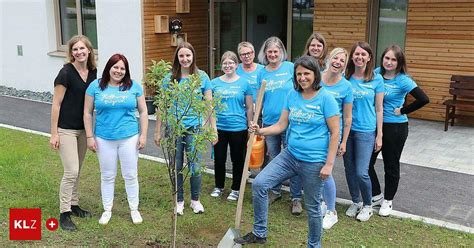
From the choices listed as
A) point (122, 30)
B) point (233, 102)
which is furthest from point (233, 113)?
point (122, 30)

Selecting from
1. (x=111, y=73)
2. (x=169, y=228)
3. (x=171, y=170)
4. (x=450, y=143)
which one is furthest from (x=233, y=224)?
(x=450, y=143)

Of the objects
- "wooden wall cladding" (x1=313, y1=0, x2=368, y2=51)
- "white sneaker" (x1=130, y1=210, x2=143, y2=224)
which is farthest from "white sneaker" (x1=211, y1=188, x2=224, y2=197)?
"wooden wall cladding" (x1=313, y1=0, x2=368, y2=51)

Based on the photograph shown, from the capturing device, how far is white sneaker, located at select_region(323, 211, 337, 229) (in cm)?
501

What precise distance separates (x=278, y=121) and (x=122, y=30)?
7.04 meters

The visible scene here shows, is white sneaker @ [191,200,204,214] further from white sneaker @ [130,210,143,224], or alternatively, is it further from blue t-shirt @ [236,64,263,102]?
blue t-shirt @ [236,64,263,102]

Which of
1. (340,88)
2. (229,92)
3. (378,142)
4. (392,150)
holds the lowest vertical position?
(392,150)

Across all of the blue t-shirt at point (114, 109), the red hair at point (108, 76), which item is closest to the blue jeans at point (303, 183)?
the blue t-shirt at point (114, 109)

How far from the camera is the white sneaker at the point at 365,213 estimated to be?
520 centimetres

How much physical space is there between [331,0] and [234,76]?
216 inches

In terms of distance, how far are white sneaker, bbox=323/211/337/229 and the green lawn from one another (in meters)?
0.06

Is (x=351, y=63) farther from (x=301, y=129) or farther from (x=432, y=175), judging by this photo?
(x=432, y=175)

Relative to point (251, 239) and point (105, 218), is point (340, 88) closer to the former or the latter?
point (251, 239)

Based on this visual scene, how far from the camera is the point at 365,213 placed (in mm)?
5238

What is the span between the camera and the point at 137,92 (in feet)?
15.8
